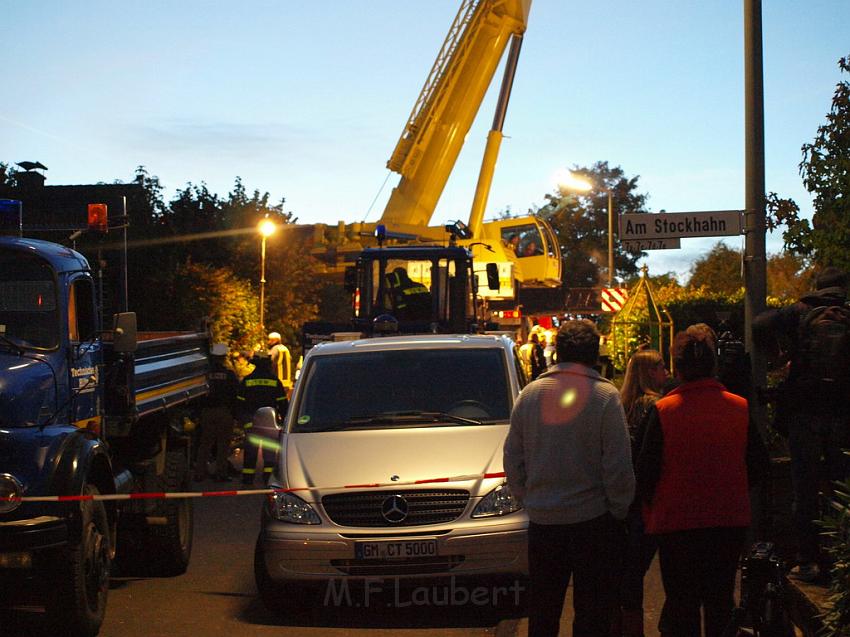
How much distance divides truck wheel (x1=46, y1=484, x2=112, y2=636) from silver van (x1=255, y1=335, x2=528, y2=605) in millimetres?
1061

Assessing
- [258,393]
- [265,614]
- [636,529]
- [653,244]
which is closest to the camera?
[636,529]

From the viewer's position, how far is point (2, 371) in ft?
25.1

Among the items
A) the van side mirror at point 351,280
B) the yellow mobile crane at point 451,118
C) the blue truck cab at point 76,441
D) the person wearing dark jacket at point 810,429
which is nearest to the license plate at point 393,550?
the blue truck cab at point 76,441

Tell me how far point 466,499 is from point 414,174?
25650mm

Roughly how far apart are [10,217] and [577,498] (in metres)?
4.99

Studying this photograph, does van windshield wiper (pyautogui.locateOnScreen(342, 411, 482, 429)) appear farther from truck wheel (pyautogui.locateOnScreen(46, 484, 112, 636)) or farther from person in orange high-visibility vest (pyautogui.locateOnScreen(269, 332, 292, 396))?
person in orange high-visibility vest (pyautogui.locateOnScreen(269, 332, 292, 396))

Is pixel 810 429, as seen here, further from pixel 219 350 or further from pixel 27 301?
pixel 219 350

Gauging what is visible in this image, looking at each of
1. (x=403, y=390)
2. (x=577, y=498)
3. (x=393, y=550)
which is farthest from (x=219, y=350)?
(x=577, y=498)

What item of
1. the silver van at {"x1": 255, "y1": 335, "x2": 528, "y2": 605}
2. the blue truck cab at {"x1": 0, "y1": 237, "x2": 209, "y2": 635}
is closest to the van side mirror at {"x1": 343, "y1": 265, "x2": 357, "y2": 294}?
the blue truck cab at {"x1": 0, "y1": 237, "x2": 209, "y2": 635}

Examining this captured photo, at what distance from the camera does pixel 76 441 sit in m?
7.75

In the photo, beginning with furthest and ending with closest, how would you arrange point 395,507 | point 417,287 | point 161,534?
point 417,287
point 161,534
point 395,507

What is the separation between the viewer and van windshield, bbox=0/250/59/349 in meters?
8.16

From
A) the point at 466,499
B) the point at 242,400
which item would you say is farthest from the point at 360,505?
the point at 242,400

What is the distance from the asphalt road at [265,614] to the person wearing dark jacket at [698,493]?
2.11 m
